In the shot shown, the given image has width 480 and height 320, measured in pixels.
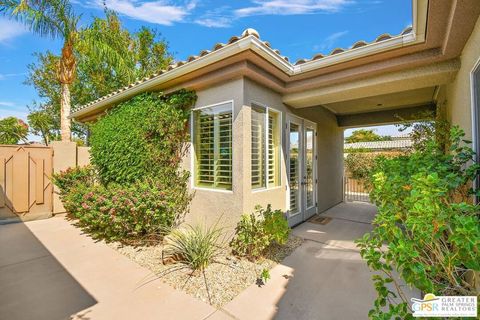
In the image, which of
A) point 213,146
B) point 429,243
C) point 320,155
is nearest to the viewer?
point 429,243

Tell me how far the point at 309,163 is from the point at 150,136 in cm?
538

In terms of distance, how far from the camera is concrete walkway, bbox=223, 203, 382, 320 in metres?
3.21

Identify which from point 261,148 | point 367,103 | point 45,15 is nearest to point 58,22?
point 45,15

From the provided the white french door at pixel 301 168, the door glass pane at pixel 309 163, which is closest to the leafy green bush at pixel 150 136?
the white french door at pixel 301 168

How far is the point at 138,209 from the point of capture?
17.3ft

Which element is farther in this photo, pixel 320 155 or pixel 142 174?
pixel 320 155

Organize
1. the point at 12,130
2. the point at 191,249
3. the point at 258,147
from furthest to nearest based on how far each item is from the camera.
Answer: the point at 12,130 < the point at 258,147 < the point at 191,249

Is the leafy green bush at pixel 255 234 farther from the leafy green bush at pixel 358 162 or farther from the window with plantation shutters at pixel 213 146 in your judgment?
the leafy green bush at pixel 358 162

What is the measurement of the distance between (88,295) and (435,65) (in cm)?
736

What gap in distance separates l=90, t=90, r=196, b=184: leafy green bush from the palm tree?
5.93 m

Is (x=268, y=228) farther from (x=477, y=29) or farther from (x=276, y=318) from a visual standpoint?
(x=477, y=29)

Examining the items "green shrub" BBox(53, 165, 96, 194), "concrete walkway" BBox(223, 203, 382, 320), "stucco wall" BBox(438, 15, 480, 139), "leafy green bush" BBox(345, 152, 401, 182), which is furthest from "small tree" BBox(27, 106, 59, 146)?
"stucco wall" BBox(438, 15, 480, 139)

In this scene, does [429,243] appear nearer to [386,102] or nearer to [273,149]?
[273,149]

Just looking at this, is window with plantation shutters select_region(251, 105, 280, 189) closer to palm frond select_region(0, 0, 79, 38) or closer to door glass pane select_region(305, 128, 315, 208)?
door glass pane select_region(305, 128, 315, 208)
